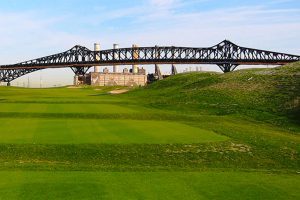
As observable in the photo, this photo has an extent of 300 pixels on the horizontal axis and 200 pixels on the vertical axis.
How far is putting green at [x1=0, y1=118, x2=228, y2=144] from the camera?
20047 millimetres

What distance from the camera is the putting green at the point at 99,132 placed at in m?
20.0

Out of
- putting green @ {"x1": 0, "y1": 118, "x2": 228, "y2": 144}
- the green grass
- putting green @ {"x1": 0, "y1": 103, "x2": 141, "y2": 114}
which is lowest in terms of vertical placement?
the green grass

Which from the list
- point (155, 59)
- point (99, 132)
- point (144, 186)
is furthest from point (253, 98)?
point (155, 59)

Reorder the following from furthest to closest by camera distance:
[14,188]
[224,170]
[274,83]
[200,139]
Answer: [274,83], [200,139], [224,170], [14,188]

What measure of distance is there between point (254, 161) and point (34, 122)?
1412cm

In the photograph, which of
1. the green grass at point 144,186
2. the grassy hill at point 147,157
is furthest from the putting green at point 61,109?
the green grass at point 144,186

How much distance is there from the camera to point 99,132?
73.8 feet

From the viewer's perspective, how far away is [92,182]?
42.7ft

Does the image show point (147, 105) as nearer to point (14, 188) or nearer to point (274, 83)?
point (274, 83)

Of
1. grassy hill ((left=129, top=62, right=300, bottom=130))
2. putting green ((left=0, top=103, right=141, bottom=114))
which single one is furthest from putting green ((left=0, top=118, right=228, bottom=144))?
grassy hill ((left=129, top=62, right=300, bottom=130))

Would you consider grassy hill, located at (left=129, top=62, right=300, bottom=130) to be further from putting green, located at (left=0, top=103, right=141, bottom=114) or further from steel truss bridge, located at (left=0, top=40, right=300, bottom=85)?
steel truss bridge, located at (left=0, top=40, right=300, bottom=85)

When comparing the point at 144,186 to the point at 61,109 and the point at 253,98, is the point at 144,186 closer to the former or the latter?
the point at 61,109

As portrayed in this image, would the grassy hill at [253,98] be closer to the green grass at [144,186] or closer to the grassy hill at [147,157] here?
the grassy hill at [147,157]

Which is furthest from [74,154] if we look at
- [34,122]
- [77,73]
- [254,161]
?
[77,73]
